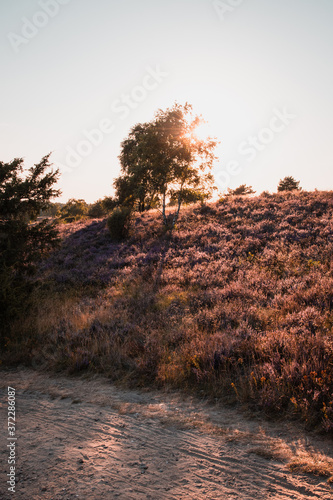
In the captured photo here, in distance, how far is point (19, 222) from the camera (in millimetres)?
9219

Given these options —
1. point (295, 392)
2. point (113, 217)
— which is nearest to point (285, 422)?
point (295, 392)

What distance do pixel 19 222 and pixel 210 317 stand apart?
6.60 metres

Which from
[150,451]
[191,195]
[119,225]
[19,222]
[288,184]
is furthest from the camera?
[288,184]

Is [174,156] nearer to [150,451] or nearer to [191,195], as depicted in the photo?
[191,195]

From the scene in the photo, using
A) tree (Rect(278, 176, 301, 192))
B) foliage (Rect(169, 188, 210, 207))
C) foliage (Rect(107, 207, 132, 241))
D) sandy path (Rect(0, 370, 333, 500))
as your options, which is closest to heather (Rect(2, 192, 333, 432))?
sandy path (Rect(0, 370, 333, 500))

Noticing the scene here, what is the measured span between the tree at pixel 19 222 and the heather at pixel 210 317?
886 mm

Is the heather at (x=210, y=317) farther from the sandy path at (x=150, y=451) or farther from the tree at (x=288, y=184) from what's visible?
the tree at (x=288, y=184)

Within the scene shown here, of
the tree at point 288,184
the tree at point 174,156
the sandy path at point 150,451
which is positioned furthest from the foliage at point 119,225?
the tree at point 288,184

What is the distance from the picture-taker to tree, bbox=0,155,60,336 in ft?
28.9

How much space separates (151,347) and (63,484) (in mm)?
3499

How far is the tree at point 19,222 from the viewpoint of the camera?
882 cm

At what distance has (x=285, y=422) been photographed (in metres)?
4.20

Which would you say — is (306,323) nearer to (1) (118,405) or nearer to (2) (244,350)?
(2) (244,350)

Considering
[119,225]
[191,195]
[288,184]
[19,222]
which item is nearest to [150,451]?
[19,222]
